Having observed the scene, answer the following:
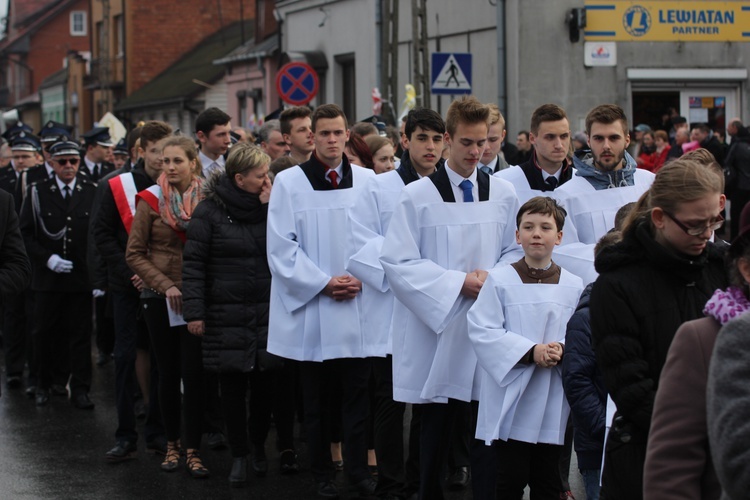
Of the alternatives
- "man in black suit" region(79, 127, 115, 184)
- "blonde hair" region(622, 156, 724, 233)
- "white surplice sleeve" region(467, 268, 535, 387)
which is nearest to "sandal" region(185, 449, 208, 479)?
"white surplice sleeve" region(467, 268, 535, 387)

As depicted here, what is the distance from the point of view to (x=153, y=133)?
9625 mm

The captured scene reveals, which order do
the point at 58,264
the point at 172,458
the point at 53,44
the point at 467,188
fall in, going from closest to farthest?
the point at 467,188, the point at 172,458, the point at 58,264, the point at 53,44

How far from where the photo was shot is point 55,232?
1126cm

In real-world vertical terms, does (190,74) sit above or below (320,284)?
above

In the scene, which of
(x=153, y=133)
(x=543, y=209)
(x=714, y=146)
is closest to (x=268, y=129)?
(x=153, y=133)

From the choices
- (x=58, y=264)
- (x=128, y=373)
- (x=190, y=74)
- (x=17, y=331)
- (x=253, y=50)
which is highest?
(x=190, y=74)

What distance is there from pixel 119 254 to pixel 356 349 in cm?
225

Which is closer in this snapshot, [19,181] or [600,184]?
[600,184]

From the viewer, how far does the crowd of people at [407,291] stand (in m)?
4.25

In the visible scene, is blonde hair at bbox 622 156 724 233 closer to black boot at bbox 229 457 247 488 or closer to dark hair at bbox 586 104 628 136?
dark hair at bbox 586 104 628 136

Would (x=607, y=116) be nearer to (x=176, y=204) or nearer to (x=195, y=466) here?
(x=176, y=204)

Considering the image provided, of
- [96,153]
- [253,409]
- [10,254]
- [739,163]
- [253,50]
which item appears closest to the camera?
[10,254]

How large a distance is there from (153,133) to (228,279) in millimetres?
1951

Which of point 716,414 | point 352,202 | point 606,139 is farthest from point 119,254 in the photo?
point 716,414
